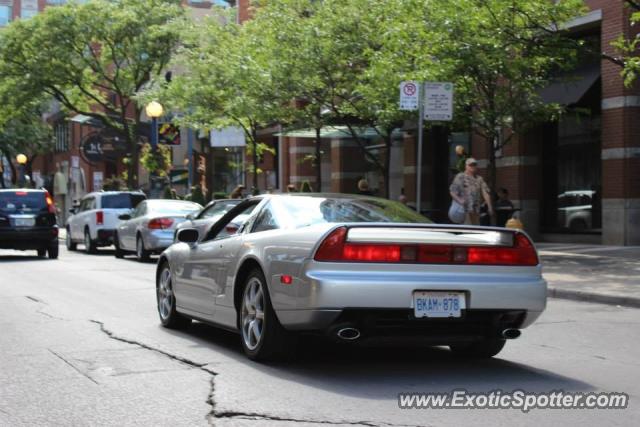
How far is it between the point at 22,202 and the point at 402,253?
18.0 metres

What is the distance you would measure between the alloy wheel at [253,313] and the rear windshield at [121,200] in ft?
63.8

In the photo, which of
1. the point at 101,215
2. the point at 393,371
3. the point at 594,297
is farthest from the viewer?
the point at 101,215

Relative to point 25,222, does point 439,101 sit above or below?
above

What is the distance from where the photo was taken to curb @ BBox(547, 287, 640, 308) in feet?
39.9

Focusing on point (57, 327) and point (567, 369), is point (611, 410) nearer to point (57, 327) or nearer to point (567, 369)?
point (567, 369)

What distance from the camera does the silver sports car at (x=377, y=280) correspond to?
6.75 metres

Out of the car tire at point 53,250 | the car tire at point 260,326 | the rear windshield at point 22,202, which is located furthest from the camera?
the car tire at point 53,250

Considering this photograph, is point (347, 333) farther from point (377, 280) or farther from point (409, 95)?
point (409, 95)

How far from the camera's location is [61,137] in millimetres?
69438

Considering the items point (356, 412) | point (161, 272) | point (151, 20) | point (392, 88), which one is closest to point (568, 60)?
point (392, 88)

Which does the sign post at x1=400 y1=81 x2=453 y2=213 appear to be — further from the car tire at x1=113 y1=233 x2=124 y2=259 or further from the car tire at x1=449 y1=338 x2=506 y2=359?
the car tire at x1=113 y1=233 x2=124 y2=259

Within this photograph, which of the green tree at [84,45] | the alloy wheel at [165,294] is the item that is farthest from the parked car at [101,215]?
the alloy wheel at [165,294]

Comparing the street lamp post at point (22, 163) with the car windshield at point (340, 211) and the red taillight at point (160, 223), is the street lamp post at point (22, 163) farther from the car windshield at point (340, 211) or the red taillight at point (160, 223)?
the car windshield at point (340, 211)

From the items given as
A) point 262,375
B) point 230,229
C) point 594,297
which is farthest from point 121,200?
point 262,375
